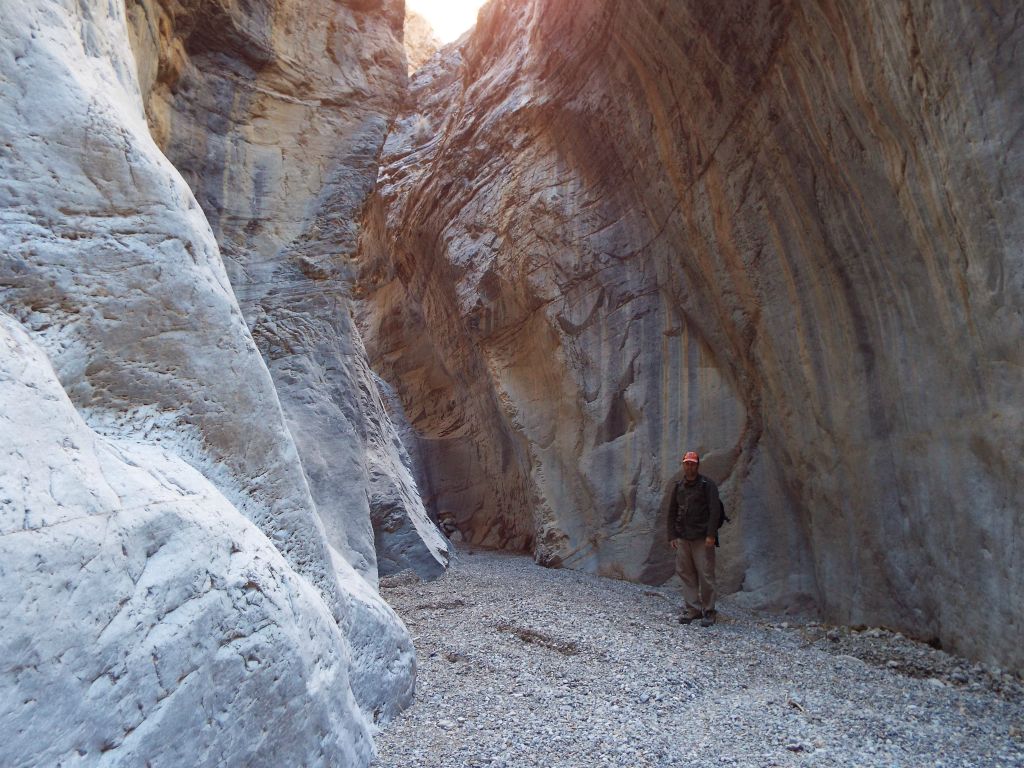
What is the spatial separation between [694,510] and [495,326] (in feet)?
20.8

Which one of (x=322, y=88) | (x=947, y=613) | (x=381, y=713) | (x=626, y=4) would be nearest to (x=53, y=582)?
(x=381, y=713)

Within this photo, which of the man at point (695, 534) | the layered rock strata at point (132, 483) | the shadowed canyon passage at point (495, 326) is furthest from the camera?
the man at point (695, 534)

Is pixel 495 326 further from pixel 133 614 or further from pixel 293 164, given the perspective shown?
pixel 133 614

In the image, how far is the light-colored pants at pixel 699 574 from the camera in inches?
261


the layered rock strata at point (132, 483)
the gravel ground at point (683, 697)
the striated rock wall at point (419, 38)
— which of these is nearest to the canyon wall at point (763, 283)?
the gravel ground at point (683, 697)

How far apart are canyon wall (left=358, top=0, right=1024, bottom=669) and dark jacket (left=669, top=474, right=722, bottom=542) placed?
45.9 inches

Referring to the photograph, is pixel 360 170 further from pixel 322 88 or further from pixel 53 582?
pixel 53 582

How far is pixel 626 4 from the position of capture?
7.85 metres

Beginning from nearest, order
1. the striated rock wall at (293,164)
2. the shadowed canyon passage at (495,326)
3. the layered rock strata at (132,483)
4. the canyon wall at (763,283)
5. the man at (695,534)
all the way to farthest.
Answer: the layered rock strata at (132,483), the shadowed canyon passage at (495,326), the canyon wall at (763,283), the striated rock wall at (293,164), the man at (695,534)

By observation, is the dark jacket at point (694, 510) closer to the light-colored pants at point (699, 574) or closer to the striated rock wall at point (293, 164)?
the light-colored pants at point (699, 574)

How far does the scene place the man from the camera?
6.63 metres

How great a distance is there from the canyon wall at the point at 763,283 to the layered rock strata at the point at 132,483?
4.35 m

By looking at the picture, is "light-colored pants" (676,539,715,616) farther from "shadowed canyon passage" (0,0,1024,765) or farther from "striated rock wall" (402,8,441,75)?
"striated rock wall" (402,8,441,75)

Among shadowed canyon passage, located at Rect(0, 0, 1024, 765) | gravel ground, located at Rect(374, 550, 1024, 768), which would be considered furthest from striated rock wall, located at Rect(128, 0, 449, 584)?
gravel ground, located at Rect(374, 550, 1024, 768)
